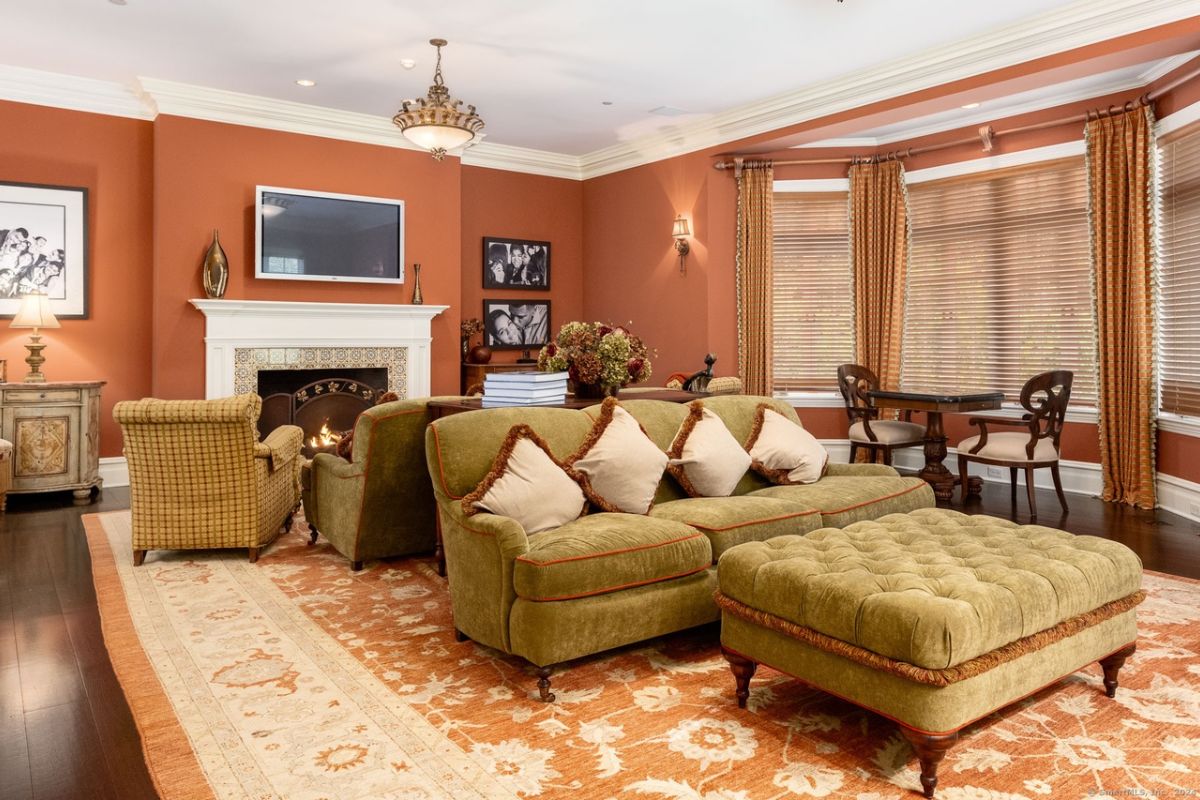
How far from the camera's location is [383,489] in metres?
4.04

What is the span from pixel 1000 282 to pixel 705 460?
4274mm

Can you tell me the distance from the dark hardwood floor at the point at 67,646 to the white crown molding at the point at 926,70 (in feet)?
9.47

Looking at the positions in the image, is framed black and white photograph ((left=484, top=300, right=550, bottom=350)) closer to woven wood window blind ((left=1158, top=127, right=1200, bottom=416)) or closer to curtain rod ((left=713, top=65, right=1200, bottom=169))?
curtain rod ((left=713, top=65, right=1200, bottom=169))

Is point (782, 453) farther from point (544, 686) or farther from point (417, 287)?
point (417, 287)

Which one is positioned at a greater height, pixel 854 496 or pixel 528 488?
pixel 528 488

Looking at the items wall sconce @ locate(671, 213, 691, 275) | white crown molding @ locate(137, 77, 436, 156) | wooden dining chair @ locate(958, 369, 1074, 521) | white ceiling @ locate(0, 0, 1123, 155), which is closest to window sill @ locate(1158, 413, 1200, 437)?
wooden dining chair @ locate(958, 369, 1074, 521)

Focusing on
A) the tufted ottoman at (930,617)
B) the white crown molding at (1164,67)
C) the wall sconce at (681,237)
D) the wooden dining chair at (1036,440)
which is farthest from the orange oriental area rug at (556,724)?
the wall sconce at (681,237)

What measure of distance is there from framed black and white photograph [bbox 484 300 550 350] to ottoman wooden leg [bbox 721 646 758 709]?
19.2 ft

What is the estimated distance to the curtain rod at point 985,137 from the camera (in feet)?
17.7

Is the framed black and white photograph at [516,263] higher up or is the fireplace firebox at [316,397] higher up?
the framed black and white photograph at [516,263]

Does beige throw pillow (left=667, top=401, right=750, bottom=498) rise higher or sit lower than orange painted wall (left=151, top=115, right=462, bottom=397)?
lower

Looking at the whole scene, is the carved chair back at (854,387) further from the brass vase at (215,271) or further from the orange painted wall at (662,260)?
the brass vase at (215,271)

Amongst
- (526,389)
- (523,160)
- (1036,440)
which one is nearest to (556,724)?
(526,389)

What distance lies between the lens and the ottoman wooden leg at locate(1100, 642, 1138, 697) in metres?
2.59
